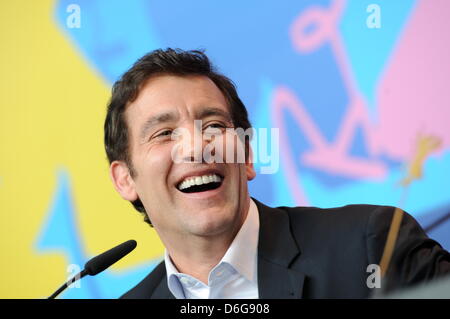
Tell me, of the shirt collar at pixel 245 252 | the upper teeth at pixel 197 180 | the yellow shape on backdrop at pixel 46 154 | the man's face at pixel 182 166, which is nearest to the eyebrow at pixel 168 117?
the man's face at pixel 182 166

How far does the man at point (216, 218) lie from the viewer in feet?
4.16

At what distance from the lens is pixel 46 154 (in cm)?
179

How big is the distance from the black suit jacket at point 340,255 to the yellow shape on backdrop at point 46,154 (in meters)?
0.52

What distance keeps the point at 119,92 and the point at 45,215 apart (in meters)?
0.51

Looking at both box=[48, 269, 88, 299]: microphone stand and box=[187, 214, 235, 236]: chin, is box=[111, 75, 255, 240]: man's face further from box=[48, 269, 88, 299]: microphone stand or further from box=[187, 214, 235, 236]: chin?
box=[48, 269, 88, 299]: microphone stand

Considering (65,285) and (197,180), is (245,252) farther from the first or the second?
(65,285)

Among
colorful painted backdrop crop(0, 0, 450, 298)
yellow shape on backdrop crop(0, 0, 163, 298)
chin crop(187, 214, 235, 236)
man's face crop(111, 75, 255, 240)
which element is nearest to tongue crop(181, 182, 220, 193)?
man's face crop(111, 75, 255, 240)

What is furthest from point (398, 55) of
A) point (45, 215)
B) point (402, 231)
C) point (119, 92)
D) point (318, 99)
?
point (45, 215)

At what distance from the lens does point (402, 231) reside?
124 cm

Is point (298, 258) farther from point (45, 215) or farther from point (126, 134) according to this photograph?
point (45, 215)

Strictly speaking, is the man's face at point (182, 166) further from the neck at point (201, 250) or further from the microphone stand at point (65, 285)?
the microphone stand at point (65, 285)

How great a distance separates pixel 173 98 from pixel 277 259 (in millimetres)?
429

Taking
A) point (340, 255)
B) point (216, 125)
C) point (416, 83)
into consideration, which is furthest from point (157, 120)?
point (416, 83)
